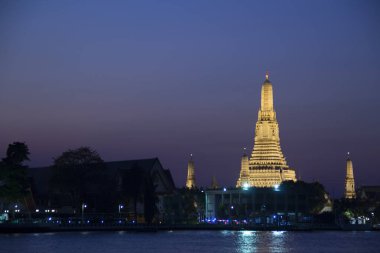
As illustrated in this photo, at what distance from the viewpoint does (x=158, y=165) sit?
16800cm

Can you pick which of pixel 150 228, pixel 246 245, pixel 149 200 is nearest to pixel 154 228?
pixel 150 228

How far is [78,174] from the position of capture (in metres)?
146

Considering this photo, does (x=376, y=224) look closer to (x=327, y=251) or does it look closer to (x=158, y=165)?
(x=158, y=165)

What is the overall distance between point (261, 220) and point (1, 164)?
5673 centimetres

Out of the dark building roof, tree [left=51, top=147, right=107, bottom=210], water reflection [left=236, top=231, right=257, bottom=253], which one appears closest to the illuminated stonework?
the dark building roof

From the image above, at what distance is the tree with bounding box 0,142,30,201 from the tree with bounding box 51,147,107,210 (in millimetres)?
15910

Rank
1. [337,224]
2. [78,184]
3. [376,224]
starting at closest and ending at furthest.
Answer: [78,184]
[337,224]
[376,224]

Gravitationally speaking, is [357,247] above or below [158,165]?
below

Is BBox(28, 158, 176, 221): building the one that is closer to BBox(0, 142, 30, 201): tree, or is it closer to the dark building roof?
the dark building roof

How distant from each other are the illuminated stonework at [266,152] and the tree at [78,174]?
51.8 metres

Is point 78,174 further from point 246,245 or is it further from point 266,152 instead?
point 266,152

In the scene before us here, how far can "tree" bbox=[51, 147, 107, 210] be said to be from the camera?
14525 centimetres

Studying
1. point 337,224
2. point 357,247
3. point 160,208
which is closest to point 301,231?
point 337,224

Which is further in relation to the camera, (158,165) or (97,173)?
(158,165)
